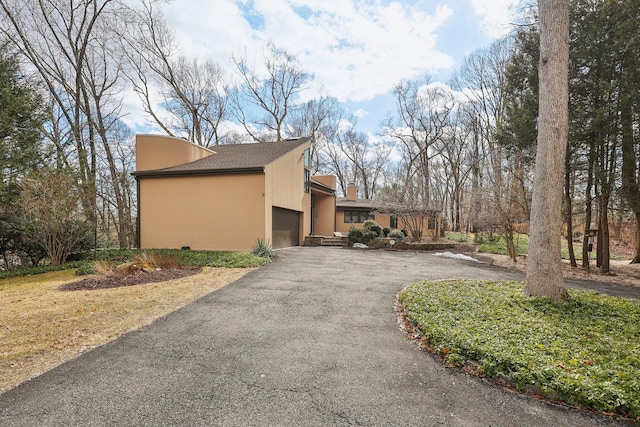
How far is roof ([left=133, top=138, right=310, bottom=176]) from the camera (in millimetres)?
12414

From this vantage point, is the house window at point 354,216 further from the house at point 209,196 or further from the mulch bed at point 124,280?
the mulch bed at point 124,280

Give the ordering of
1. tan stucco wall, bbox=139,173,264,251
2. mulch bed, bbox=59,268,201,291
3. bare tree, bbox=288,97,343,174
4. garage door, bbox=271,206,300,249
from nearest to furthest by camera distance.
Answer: mulch bed, bbox=59,268,201,291
tan stucco wall, bbox=139,173,264,251
garage door, bbox=271,206,300,249
bare tree, bbox=288,97,343,174

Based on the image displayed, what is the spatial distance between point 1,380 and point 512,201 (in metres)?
14.4

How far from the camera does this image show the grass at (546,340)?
2.65 m

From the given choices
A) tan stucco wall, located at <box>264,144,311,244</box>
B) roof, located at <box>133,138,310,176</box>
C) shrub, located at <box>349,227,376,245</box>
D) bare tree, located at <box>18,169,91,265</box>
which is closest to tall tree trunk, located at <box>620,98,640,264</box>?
shrub, located at <box>349,227,376,245</box>

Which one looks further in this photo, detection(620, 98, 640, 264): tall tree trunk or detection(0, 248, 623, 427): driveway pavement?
detection(620, 98, 640, 264): tall tree trunk

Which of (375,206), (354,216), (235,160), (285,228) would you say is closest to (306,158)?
(285,228)

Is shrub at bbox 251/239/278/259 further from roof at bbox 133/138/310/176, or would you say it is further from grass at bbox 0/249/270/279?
roof at bbox 133/138/310/176

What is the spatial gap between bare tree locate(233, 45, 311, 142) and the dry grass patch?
21618mm

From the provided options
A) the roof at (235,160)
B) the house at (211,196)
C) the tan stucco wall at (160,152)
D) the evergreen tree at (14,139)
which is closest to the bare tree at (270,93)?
Result: the roof at (235,160)

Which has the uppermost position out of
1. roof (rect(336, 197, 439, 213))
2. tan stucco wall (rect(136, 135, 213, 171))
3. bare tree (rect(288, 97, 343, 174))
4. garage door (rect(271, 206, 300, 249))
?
bare tree (rect(288, 97, 343, 174))

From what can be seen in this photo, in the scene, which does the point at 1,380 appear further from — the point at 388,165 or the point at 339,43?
the point at 388,165

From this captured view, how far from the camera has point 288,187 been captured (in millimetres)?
15109

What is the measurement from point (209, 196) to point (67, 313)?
791cm
